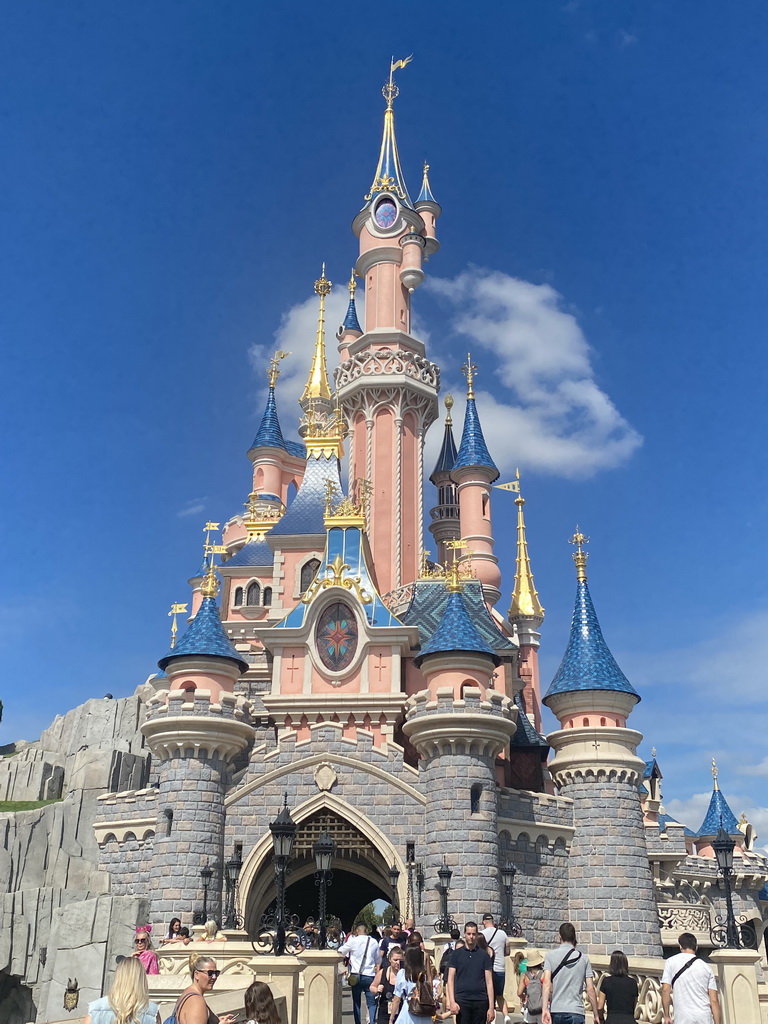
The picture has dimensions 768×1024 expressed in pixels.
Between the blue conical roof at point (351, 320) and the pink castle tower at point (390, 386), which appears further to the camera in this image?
the blue conical roof at point (351, 320)

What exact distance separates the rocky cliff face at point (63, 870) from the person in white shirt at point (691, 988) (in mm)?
17700

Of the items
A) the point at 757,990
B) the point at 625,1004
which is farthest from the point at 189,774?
the point at 625,1004

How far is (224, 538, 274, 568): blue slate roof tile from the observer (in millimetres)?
38125

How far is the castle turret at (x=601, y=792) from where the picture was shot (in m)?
23.4

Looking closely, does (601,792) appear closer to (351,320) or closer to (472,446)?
(472,446)

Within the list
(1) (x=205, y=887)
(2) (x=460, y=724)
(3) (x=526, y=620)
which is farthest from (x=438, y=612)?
(3) (x=526, y=620)

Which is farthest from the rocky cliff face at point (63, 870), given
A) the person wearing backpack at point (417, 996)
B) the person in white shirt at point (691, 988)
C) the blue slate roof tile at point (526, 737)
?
the person in white shirt at point (691, 988)

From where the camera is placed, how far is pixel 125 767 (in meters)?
32.9

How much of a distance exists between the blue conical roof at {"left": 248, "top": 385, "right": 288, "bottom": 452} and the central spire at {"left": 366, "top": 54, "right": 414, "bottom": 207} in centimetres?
1187

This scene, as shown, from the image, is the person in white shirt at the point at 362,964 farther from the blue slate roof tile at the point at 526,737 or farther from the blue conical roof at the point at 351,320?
the blue conical roof at the point at 351,320

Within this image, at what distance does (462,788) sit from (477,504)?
1703cm

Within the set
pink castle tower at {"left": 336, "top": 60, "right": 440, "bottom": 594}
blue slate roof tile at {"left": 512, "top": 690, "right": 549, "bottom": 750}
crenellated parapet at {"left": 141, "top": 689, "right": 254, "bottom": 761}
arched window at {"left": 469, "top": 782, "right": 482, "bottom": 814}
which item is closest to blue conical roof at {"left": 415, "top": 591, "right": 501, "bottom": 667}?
arched window at {"left": 469, "top": 782, "right": 482, "bottom": 814}

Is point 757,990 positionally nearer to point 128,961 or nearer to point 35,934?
point 128,961

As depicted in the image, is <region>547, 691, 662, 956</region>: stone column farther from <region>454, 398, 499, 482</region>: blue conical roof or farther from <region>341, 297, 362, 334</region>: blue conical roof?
<region>341, 297, 362, 334</region>: blue conical roof
